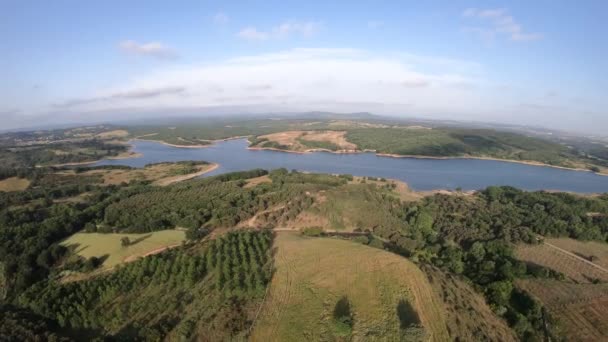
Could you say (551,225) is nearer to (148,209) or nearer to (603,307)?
(603,307)

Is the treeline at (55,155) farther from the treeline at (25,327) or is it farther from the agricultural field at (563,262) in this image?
the agricultural field at (563,262)

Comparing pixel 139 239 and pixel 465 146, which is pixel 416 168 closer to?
pixel 465 146

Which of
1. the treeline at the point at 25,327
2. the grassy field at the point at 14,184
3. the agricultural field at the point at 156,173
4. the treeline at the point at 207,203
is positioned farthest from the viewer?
the agricultural field at the point at 156,173

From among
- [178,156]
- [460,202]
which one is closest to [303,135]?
[178,156]

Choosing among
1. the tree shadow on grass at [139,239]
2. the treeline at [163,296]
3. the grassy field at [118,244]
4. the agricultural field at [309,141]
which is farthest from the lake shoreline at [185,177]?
the treeline at [163,296]

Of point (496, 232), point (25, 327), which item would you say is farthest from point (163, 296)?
point (496, 232)

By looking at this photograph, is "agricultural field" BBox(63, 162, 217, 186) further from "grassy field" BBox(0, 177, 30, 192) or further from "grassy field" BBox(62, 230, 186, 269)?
"grassy field" BBox(62, 230, 186, 269)

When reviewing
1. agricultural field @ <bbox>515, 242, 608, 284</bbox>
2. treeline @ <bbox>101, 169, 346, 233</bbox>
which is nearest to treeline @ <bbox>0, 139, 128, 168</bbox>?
treeline @ <bbox>101, 169, 346, 233</bbox>
